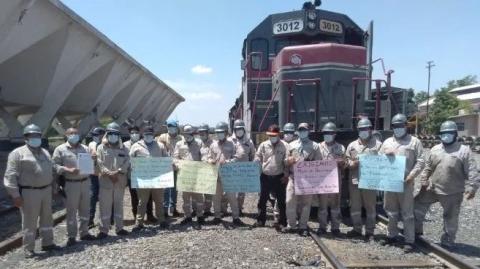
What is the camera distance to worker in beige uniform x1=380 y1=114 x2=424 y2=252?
6.18 m

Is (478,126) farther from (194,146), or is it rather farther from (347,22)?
(194,146)

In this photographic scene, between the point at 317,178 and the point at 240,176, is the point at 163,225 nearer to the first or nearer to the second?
the point at 240,176

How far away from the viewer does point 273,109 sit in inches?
382

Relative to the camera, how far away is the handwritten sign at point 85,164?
621 centimetres

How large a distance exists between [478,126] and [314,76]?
142 ft

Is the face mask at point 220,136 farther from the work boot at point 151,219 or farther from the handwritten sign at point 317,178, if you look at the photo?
the work boot at point 151,219

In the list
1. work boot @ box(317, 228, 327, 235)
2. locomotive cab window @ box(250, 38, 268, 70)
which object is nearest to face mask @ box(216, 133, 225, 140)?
work boot @ box(317, 228, 327, 235)

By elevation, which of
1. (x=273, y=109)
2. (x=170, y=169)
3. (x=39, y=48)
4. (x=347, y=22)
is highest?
(x=347, y=22)

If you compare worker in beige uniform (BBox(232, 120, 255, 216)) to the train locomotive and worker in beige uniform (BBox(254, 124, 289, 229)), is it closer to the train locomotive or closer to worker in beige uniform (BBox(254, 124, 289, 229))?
worker in beige uniform (BBox(254, 124, 289, 229))

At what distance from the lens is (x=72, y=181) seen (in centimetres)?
627

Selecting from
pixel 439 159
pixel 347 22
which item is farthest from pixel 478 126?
pixel 439 159

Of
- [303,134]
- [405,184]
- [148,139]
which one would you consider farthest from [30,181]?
[405,184]

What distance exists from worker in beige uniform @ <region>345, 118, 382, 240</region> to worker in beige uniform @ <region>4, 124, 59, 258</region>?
4.41 m

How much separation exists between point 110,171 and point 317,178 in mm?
3155
